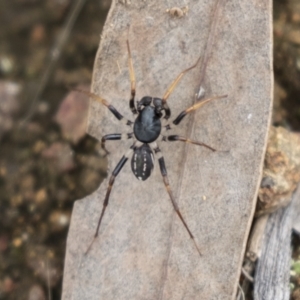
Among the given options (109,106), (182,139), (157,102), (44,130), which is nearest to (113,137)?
(109,106)

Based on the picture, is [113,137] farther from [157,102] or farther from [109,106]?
[157,102]

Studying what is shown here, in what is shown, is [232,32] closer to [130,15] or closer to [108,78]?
[130,15]

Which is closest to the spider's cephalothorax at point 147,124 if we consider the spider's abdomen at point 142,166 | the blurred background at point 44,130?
the spider's abdomen at point 142,166

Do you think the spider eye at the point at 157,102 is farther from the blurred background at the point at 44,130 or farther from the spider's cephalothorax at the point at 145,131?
the blurred background at the point at 44,130

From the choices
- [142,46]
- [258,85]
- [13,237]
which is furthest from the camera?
[13,237]

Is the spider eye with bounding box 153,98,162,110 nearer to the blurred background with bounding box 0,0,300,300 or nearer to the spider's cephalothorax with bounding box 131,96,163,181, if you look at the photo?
the spider's cephalothorax with bounding box 131,96,163,181

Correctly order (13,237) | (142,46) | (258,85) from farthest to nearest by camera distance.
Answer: (13,237)
(142,46)
(258,85)

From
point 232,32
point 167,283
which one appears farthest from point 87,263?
point 232,32
